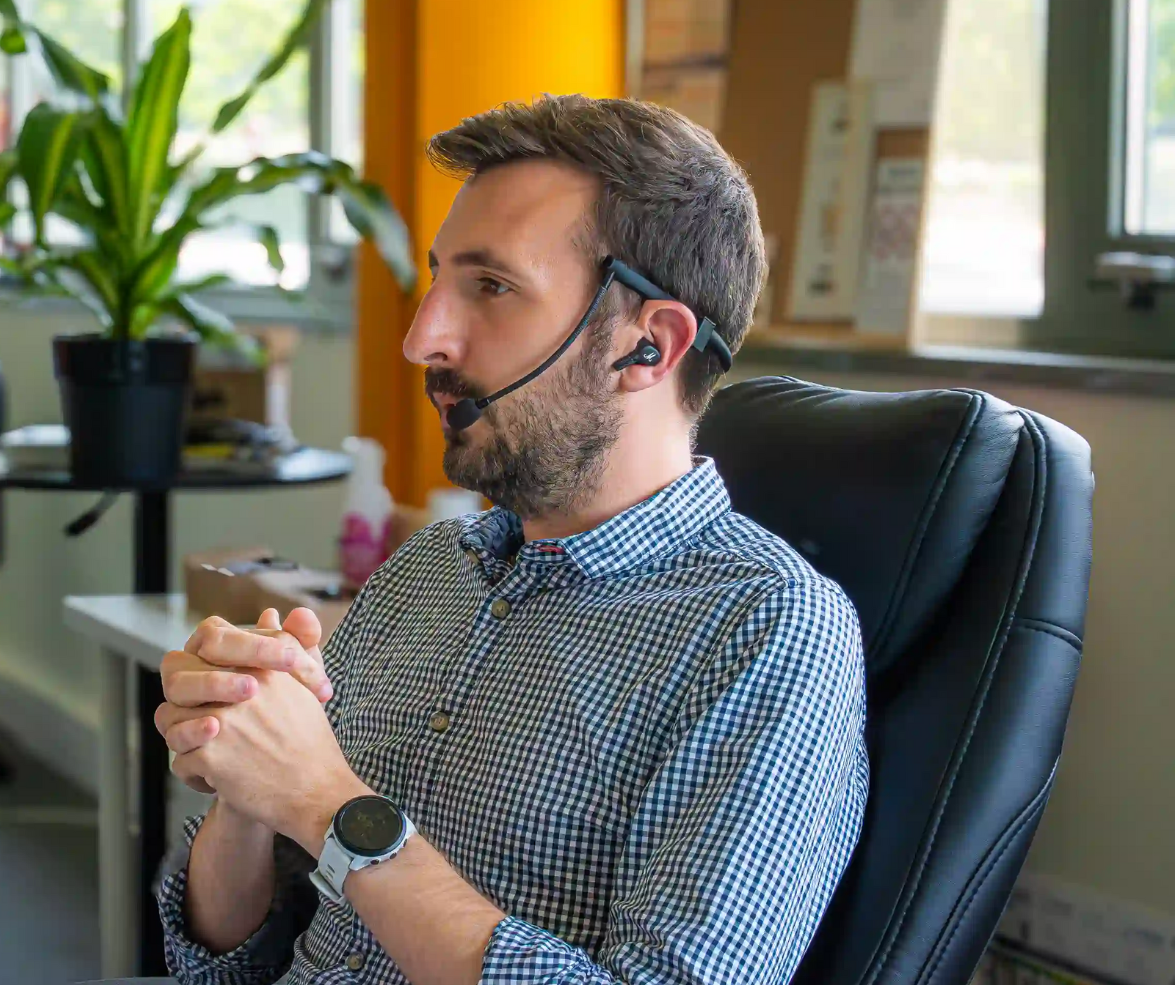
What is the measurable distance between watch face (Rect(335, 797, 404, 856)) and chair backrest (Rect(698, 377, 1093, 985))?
321 millimetres

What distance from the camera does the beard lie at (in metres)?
1.17

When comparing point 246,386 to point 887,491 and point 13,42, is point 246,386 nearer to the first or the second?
point 13,42

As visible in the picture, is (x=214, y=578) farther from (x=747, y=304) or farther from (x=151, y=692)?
(x=747, y=304)

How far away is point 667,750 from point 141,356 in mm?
1339

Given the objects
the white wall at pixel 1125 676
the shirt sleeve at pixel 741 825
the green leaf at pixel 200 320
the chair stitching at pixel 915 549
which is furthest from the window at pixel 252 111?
the shirt sleeve at pixel 741 825

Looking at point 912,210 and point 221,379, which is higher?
point 912,210

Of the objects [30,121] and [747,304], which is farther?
[30,121]

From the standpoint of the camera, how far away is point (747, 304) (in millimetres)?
1262

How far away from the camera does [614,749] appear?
1.05 meters

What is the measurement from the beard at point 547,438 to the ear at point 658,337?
2 cm

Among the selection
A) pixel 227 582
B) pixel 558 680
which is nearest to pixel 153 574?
pixel 227 582

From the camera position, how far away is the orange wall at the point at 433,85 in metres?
2.40

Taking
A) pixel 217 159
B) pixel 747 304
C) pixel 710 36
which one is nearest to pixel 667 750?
pixel 747 304

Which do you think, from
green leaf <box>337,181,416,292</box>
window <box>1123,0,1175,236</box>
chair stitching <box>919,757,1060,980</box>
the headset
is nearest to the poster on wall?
window <box>1123,0,1175,236</box>
